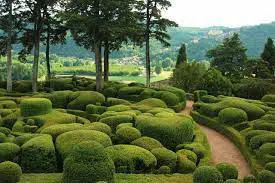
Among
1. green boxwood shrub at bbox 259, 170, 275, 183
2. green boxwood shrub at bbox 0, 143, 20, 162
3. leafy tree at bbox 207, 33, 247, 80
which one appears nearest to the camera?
green boxwood shrub at bbox 259, 170, 275, 183

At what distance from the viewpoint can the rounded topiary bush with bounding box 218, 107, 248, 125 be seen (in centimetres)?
2648

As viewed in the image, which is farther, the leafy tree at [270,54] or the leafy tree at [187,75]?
the leafy tree at [270,54]

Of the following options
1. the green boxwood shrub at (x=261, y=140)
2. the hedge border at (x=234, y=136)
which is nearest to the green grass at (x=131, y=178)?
the hedge border at (x=234, y=136)

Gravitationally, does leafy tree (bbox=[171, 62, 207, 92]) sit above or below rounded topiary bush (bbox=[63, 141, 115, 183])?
above

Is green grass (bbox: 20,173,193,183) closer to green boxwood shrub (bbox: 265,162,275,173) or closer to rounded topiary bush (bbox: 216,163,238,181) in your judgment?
rounded topiary bush (bbox: 216,163,238,181)

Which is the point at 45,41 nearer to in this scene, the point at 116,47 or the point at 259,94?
the point at 116,47

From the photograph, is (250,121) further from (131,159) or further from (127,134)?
(131,159)

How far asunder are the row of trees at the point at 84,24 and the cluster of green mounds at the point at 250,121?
893cm

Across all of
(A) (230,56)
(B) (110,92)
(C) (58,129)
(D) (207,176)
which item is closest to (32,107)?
(C) (58,129)

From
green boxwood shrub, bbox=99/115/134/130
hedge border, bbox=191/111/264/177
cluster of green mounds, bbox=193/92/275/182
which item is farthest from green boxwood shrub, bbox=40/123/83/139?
cluster of green mounds, bbox=193/92/275/182

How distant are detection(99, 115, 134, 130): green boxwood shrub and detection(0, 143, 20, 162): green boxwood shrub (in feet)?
19.8

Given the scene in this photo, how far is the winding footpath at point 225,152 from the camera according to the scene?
2023cm

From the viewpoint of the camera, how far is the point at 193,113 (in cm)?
3136

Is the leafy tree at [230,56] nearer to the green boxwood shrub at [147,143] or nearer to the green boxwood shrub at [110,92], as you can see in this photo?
the green boxwood shrub at [110,92]
